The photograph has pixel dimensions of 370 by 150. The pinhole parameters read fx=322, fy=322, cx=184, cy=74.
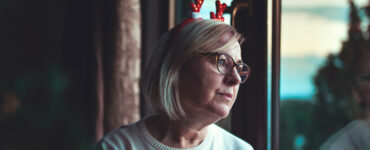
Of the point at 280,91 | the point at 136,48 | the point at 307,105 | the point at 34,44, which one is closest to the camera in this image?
the point at 307,105

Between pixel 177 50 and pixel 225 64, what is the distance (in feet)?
0.60

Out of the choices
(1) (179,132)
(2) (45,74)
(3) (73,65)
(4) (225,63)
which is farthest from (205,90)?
(2) (45,74)

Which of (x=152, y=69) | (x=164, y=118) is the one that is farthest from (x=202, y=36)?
(x=164, y=118)

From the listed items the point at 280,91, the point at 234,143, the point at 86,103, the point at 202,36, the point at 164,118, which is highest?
the point at 202,36

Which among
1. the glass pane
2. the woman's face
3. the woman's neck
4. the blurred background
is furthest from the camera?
the blurred background

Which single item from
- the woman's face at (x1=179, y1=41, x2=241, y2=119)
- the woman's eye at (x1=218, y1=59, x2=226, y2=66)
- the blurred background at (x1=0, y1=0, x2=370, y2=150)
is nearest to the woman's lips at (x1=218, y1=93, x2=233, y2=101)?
the woman's face at (x1=179, y1=41, x2=241, y2=119)

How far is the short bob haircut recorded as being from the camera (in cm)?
112

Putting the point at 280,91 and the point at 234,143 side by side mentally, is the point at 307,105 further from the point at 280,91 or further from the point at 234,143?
the point at 234,143

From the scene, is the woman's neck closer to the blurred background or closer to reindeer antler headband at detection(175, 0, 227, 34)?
reindeer antler headband at detection(175, 0, 227, 34)

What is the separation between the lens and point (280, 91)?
125 centimetres

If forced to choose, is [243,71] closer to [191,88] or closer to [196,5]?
[191,88]

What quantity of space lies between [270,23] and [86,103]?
140 centimetres

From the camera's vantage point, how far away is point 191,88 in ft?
3.68

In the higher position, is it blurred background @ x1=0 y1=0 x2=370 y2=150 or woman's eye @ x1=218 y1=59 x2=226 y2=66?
woman's eye @ x1=218 y1=59 x2=226 y2=66
